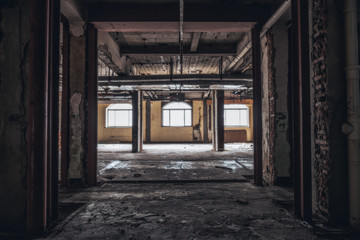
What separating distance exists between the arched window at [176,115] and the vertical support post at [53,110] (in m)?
11.6

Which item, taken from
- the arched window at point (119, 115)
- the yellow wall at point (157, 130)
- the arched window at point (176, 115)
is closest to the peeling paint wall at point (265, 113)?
the yellow wall at point (157, 130)

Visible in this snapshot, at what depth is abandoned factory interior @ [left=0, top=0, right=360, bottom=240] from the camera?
177 centimetres

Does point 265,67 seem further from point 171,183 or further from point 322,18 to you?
point 171,183

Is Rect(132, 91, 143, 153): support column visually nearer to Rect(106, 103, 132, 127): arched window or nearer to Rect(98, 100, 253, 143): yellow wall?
Rect(98, 100, 253, 143): yellow wall

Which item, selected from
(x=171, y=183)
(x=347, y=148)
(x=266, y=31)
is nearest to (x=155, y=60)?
(x=266, y=31)

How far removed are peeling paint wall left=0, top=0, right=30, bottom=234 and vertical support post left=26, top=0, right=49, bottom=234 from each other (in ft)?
0.31

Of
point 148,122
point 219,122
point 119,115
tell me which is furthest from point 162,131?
point 219,122

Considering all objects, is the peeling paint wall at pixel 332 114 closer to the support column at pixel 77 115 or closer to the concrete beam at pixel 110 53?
the support column at pixel 77 115

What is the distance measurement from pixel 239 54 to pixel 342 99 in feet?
11.4

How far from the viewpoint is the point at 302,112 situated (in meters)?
1.98

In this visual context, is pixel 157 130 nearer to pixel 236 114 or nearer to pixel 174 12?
pixel 236 114

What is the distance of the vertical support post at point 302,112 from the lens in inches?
76.6

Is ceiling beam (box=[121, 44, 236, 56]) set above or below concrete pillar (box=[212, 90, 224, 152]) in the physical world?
above

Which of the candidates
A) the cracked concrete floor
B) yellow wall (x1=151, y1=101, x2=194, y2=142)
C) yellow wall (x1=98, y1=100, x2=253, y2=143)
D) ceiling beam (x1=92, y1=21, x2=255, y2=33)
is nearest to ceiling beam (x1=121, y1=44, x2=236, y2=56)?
ceiling beam (x1=92, y1=21, x2=255, y2=33)
